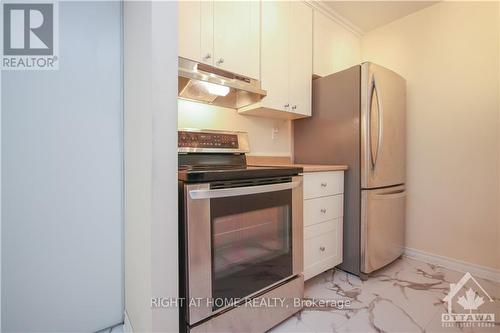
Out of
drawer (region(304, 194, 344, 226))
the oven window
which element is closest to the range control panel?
the oven window

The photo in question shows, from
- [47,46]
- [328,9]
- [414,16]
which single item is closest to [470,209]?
[414,16]

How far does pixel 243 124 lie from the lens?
6.51 feet

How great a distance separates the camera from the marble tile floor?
4.14ft

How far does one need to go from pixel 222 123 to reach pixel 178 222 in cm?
105

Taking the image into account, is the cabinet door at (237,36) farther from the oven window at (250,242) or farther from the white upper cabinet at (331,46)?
the oven window at (250,242)

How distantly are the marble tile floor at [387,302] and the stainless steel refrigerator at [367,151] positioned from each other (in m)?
0.13

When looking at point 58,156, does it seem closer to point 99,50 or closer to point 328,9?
point 99,50

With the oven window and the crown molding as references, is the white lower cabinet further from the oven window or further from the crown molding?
the crown molding

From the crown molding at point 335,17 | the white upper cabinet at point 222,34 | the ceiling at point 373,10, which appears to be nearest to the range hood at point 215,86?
the white upper cabinet at point 222,34

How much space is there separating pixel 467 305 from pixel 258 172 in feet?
5.30

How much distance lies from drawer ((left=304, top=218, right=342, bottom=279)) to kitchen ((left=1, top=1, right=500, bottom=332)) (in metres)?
0.01

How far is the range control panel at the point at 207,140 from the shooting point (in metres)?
1.43

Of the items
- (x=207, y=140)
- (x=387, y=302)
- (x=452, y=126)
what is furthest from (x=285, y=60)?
(x=387, y=302)

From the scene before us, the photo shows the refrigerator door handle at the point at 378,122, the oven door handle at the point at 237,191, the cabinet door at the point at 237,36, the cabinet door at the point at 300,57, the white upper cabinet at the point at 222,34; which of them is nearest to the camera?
the oven door handle at the point at 237,191
